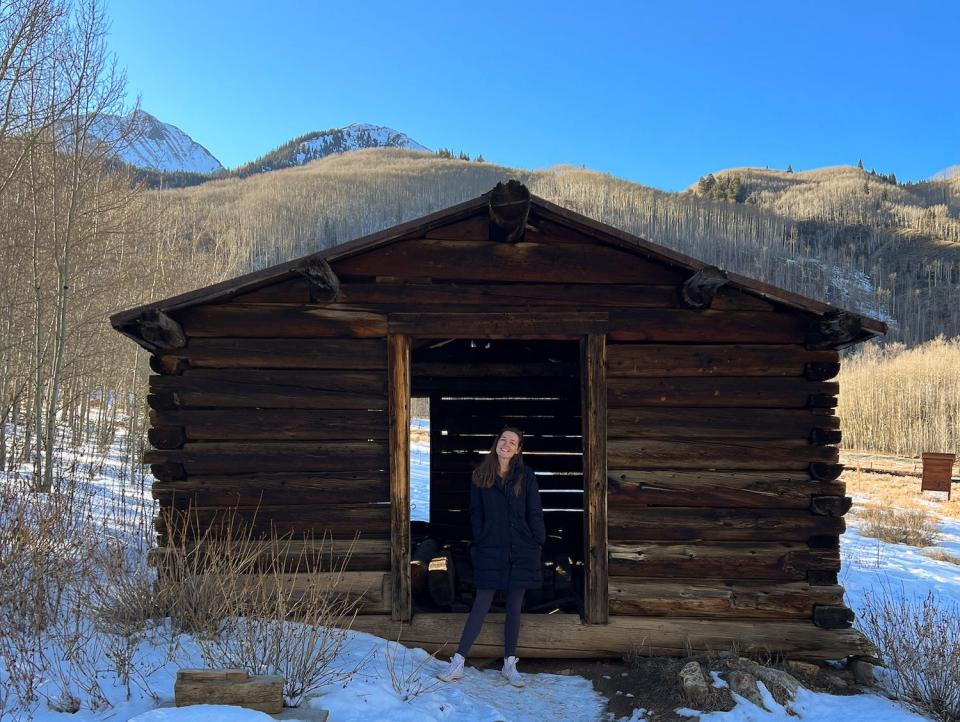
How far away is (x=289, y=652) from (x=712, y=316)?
4.15 metres

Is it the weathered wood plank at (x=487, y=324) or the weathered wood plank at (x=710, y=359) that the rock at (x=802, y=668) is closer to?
the weathered wood plank at (x=710, y=359)

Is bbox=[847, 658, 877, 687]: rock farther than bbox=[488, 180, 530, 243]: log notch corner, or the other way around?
bbox=[847, 658, 877, 687]: rock

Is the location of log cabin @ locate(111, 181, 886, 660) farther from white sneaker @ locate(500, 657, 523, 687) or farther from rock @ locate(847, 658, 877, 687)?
white sneaker @ locate(500, 657, 523, 687)

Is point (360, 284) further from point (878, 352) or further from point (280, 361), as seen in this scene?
point (878, 352)

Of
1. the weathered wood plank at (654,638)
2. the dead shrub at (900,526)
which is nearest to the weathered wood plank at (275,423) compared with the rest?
the weathered wood plank at (654,638)

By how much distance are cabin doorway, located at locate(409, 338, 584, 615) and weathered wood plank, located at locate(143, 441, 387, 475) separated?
2960 mm

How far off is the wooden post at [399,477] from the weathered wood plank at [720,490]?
1.79 m

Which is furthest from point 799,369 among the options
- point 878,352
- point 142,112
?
point 878,352

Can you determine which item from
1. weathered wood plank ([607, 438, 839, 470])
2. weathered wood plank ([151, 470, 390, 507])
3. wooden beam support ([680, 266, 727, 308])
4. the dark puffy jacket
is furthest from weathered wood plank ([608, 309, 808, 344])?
weathered wood plank ([151, 470, 390, 507])

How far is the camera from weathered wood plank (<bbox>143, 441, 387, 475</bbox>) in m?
5.16

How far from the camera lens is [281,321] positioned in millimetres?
5207

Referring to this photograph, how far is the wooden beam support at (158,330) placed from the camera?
15.6ft

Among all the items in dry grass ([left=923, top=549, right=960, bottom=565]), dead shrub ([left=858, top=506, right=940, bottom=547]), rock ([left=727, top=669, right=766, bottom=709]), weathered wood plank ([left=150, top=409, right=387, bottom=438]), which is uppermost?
weathered wood plank ([left=150, top=409, right=387, bottom=438])

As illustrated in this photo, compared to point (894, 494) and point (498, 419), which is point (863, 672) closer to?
point (498, 419)
